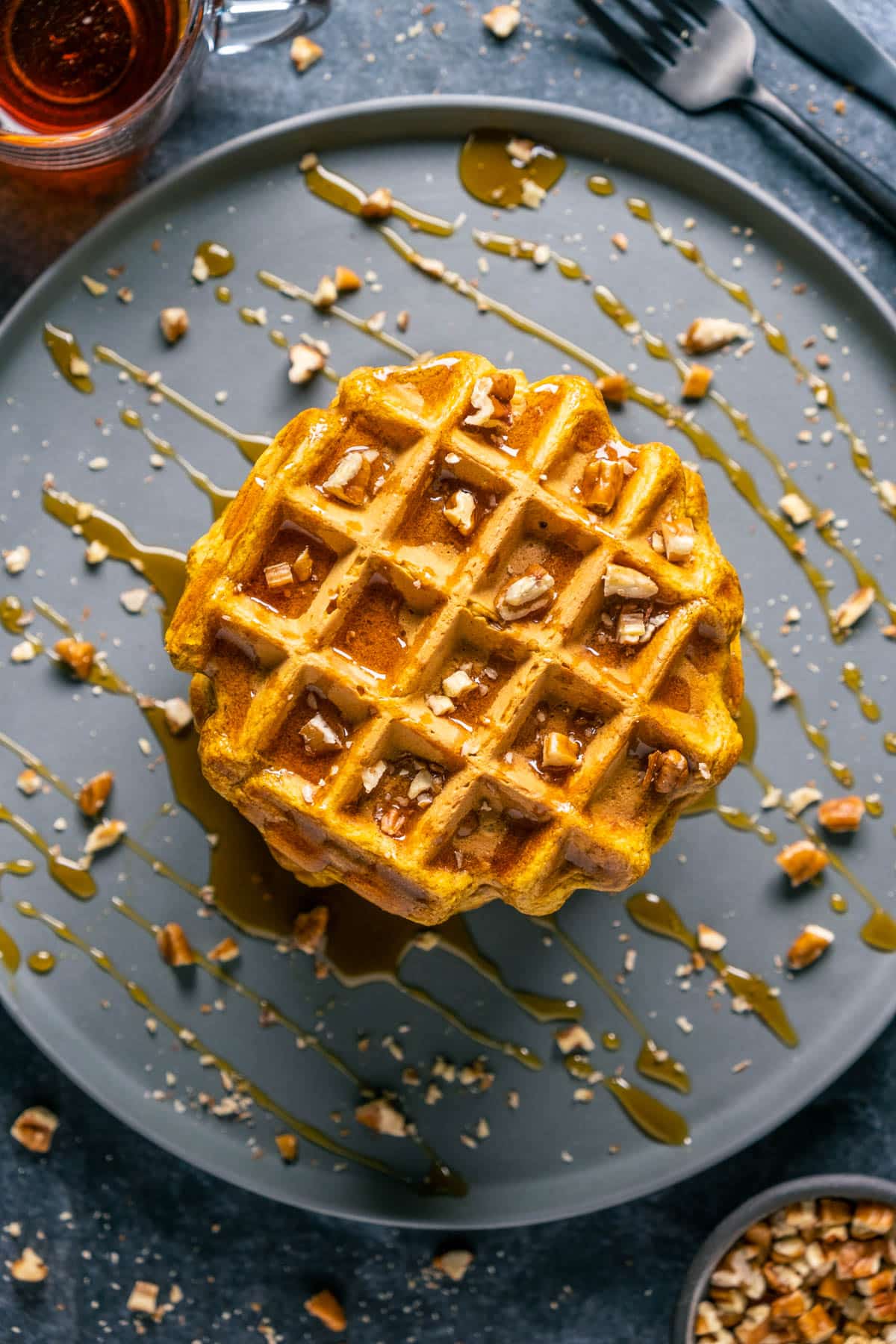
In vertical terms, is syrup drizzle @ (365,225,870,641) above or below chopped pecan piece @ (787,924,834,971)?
above

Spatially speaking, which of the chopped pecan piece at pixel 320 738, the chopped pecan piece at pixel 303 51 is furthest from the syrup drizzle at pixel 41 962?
the chopped pecan piece at pixel 303 51

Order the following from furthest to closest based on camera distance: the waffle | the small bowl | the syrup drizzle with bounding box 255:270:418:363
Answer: the syrup drizzle with bounding box 255:270:418:363
the small bowl
the waffle

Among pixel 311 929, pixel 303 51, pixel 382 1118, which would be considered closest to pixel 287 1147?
pixel 382 1118

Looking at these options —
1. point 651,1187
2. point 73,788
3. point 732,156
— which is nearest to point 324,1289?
point 651,1187

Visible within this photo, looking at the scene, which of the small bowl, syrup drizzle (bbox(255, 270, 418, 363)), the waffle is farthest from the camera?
syrup drizzle (bbox(255, 270, 418, 363))

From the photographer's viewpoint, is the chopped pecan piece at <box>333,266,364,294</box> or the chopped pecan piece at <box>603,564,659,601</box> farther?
the chopped pecan piece at <box>333,266,364,294</box>

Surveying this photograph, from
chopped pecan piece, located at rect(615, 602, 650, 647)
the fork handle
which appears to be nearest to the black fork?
the fork handle

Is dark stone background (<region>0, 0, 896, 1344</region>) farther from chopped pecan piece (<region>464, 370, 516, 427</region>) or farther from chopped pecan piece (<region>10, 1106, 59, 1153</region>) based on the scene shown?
chopped pecan piece (<region>464, 370, 516, 427</region>)

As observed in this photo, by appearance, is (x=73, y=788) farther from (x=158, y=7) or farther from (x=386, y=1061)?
(x=158, y=7)
